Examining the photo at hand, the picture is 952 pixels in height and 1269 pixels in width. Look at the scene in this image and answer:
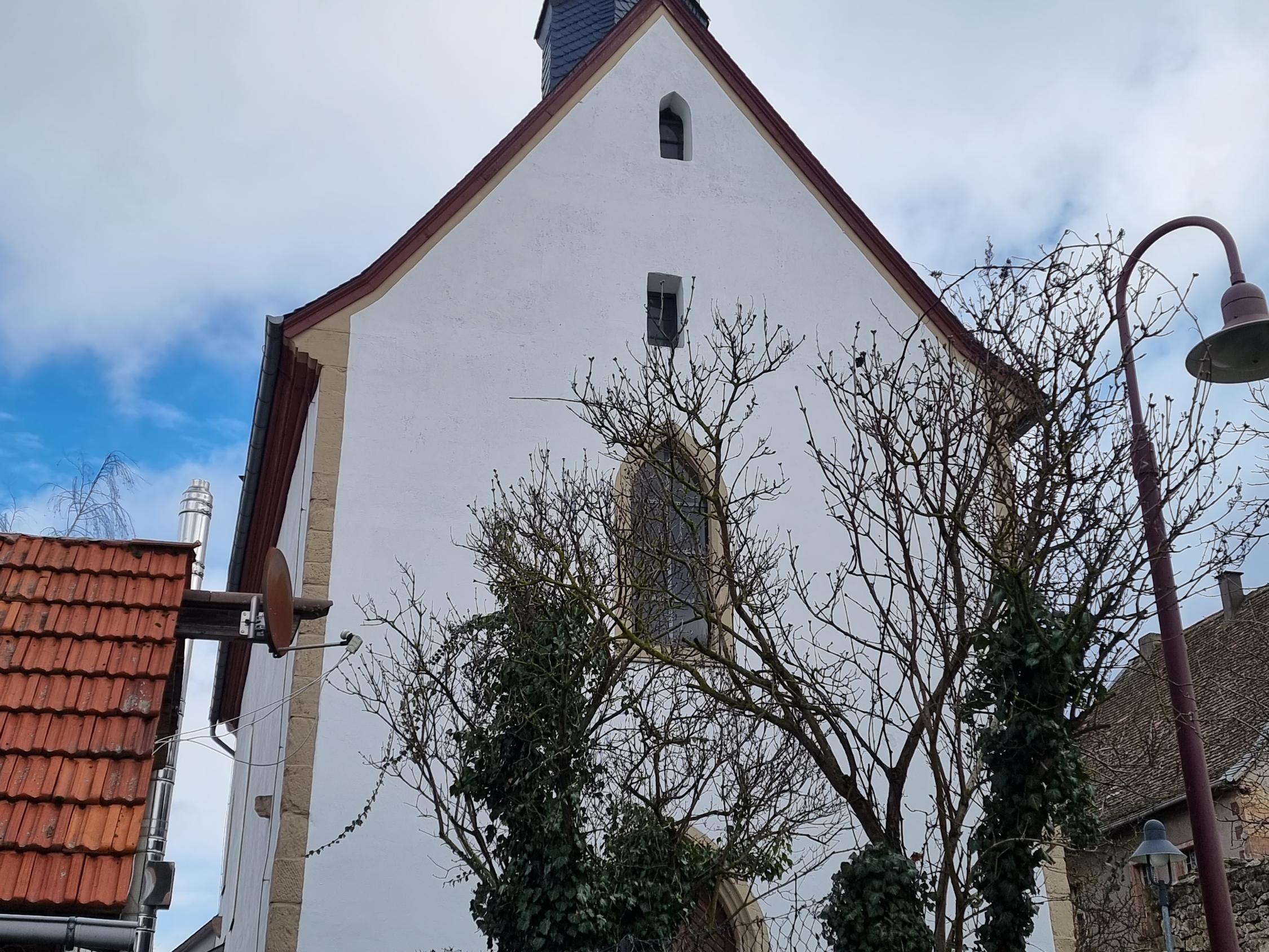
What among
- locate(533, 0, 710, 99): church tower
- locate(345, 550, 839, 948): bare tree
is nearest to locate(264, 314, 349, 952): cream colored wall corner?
locate(345, 550, 839, 948): bare tree

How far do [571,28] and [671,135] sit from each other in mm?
4686

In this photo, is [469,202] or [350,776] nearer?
[350,776]

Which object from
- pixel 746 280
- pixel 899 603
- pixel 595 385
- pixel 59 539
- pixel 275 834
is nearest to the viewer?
pixel 59 539

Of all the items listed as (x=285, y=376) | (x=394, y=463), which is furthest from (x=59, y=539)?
(x=285, y=376)

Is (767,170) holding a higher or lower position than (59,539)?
higher

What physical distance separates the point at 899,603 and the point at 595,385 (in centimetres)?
316

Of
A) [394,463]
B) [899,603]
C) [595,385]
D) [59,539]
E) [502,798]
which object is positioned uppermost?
[595,385]

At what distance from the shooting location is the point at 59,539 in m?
7.76

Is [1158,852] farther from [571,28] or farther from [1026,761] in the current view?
[571,28]

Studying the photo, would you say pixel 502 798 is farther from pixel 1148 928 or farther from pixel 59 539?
pixel 1148 928

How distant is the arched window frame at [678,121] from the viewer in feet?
43.4

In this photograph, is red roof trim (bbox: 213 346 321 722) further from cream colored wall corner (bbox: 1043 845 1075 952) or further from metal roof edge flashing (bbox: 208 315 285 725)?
cream colored wall corner (bbox: 1043 845 1075 952)

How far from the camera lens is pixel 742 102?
1355 cm

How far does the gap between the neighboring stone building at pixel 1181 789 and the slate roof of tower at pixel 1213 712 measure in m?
0.02
